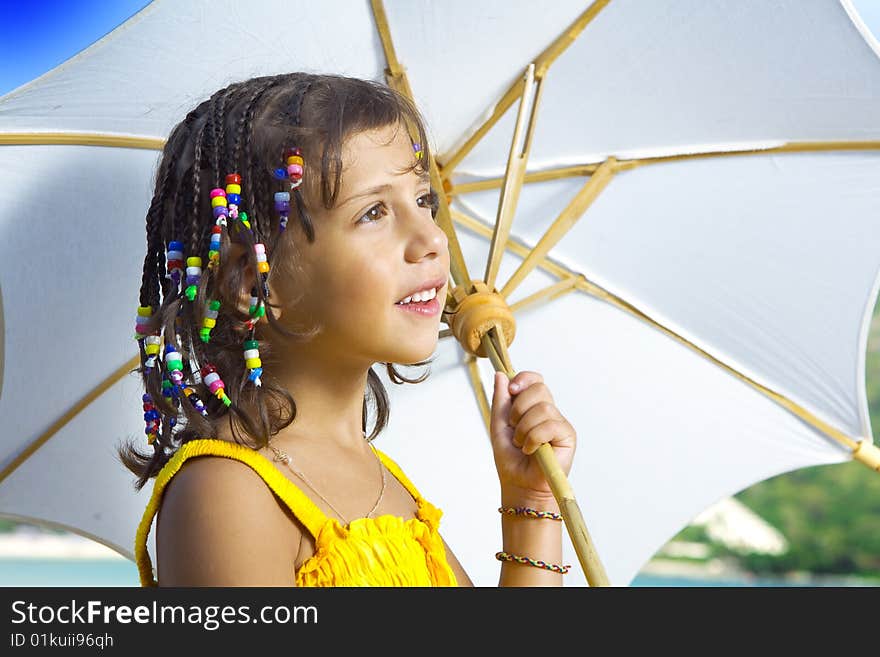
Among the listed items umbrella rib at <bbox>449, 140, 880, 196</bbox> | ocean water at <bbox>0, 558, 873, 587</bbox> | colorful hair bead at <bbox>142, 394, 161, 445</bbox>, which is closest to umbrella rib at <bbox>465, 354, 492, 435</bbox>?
umbrella rib at <bbox>449, 140, 880, 196</bbox>

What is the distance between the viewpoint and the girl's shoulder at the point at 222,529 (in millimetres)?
997

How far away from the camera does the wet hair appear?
3.78ft

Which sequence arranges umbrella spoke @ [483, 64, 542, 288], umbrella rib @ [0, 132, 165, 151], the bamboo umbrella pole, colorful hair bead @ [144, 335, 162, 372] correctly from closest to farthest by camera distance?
the bamboo umbrella pole → colorful hair bead @ [144, 335, 162, 372] → umbrella rib @ [0, 132, 165, 151] → umbrella spoke @ [483, 64, 542, 288]

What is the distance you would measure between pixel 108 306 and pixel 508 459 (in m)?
0.75

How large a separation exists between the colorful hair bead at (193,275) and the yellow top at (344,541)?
0.54ft

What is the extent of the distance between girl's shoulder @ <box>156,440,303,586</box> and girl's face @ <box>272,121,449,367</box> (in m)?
0.19

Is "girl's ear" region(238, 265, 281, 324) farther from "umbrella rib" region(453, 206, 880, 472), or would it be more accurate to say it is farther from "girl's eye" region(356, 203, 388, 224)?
"umbrella rib" region(453, 206, 880, 472)

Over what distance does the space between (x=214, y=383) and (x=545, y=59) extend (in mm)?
798

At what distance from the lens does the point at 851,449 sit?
200cm

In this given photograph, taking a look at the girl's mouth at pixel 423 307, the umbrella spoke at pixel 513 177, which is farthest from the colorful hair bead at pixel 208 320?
the umbrella spoke at pixel 513 177

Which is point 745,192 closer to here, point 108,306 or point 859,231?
point 859,231

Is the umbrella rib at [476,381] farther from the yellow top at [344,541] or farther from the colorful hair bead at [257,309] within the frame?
the colorful hair bead at [257,309]
